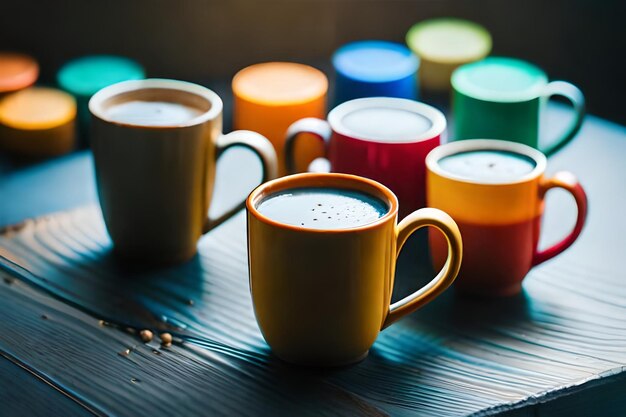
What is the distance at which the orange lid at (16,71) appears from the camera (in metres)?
1.14

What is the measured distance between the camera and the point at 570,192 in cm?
77

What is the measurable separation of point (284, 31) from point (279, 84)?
37 cm

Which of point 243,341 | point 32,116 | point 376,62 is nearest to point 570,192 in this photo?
point 243,341

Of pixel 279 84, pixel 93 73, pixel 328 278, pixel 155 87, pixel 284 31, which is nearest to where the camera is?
pixel 328 278

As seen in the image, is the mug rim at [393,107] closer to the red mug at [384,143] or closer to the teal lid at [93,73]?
the red mug at [384,143]

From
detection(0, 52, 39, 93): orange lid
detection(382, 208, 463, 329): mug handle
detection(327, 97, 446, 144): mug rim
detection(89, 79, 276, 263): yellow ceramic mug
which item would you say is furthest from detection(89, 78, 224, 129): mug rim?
detection(0, 52, 39, 93): orange lid

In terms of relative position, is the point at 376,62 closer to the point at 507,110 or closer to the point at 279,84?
the point at 279,84

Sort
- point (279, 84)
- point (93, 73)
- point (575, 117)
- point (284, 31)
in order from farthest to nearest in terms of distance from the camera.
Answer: point (284, 31) < point (93, 73) < point (279, 84) < point (575, 117)

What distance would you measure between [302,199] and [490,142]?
8.5 inches

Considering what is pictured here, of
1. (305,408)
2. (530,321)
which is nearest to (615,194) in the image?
(530,321)

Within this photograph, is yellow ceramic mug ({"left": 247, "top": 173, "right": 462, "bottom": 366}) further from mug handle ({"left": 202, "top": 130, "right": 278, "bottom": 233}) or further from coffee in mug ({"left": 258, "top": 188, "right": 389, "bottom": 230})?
mug handle ({"left": 202, "top": 130, "right": 278, "bottom": 233})

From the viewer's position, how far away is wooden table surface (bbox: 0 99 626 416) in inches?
25.7

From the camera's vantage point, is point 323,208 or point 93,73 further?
point 93,73

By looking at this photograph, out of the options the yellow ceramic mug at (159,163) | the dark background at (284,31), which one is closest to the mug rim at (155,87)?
the yellow ceramic mug at (159,163)
